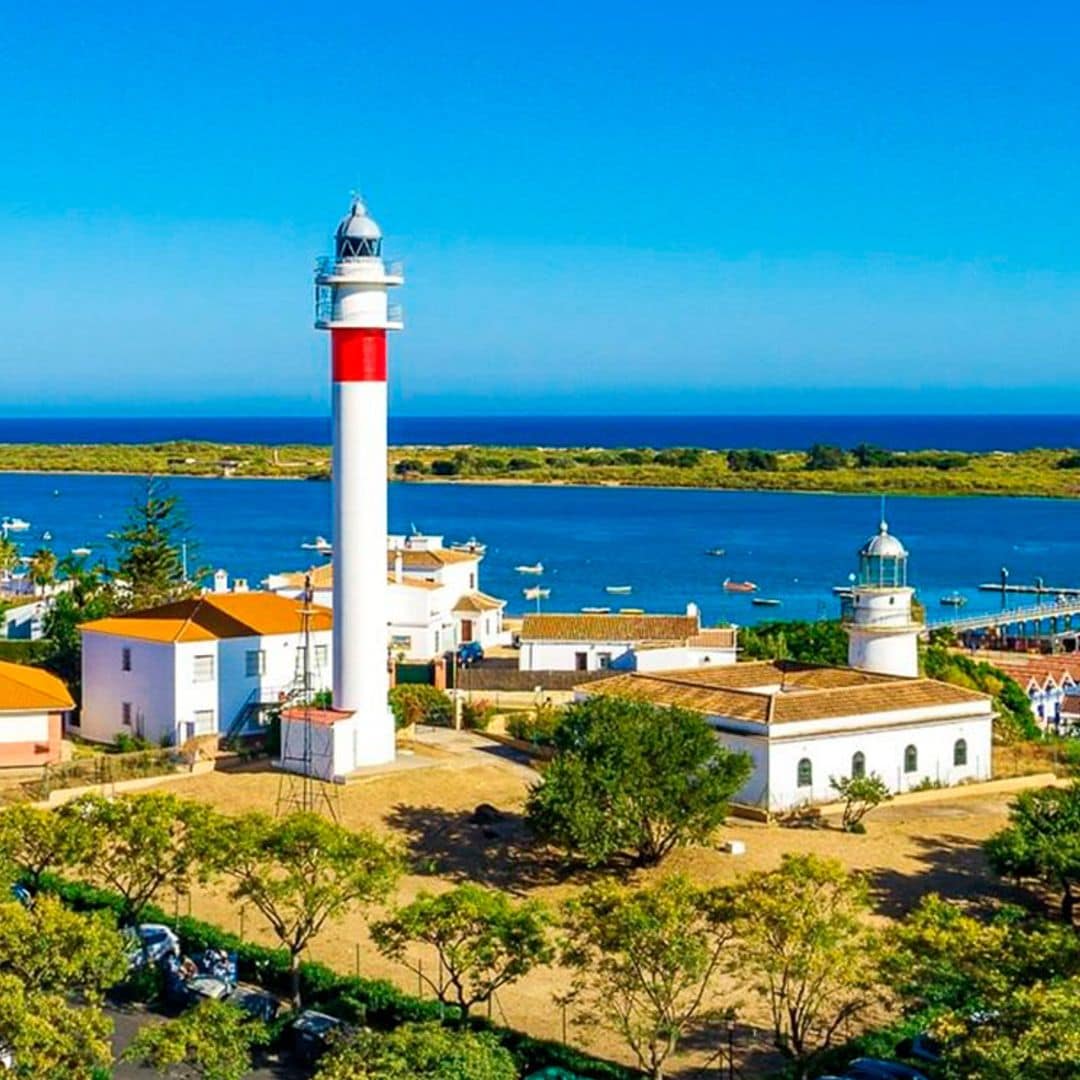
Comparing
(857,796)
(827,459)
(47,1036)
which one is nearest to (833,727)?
(857,796)

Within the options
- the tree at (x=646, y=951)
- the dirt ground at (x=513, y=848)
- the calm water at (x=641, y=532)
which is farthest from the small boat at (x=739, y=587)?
the tree at (x=646, y=951)

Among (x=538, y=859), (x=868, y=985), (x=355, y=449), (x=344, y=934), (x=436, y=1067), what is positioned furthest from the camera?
(x=355, y=449)

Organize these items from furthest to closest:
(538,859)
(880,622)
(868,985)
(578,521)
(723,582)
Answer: (578,521) < (723,582) < (880,622) < (538,859) < (868,985)

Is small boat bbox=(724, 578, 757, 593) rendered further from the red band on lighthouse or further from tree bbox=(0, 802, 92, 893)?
tree bbox=(0, 802, 92, 893)

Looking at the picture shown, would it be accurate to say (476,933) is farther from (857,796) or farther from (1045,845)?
(857,796)

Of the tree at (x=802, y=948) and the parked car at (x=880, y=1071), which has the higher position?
the tree at (x=802, y=948)

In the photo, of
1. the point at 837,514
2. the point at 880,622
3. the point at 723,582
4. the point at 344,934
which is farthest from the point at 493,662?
the point at 837,514

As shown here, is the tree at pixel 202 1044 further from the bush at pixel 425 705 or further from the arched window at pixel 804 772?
the bush at pixel 425 705

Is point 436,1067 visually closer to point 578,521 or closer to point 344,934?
point 344,934
